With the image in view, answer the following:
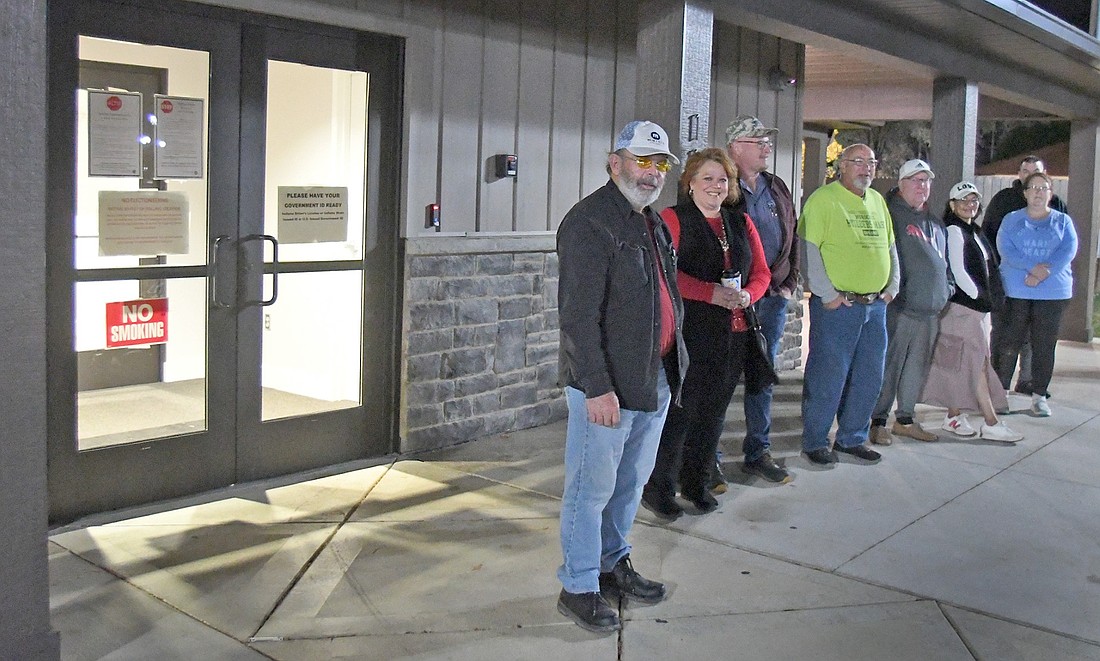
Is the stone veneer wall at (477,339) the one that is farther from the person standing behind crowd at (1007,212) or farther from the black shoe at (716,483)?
the person standing behind crowd at (1007,212)

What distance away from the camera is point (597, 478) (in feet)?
12.6

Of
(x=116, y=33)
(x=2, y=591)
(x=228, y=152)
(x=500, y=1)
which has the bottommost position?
(x=2, y=591)

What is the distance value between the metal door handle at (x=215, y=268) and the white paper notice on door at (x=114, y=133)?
1.70 ft

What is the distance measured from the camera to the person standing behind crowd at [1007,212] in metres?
8.49

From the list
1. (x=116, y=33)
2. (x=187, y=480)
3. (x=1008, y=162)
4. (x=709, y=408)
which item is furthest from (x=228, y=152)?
(x=1008, y=162)

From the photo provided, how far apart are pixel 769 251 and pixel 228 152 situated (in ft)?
9.21

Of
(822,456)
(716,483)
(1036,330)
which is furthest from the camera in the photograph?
(1036,330)

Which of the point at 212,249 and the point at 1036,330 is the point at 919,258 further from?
the point at 212,249

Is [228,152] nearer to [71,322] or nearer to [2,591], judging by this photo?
[71,322]

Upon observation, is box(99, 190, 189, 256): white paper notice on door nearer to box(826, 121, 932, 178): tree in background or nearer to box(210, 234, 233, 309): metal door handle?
box(210, 234, 233, 309): metal door handle

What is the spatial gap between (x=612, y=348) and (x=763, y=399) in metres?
2.43

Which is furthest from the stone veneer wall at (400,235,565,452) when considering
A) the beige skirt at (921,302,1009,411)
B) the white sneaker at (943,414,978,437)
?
the white sneaker at (943,414,978,437)

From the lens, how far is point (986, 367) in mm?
7375

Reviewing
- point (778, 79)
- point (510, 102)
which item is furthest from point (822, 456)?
point (778, 79)
